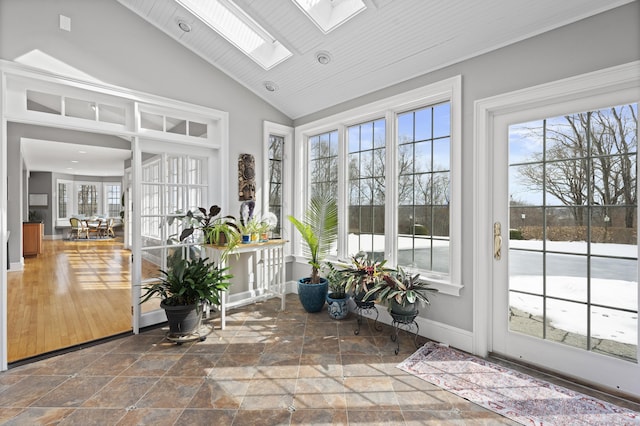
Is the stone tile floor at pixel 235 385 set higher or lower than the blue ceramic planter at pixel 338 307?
lower

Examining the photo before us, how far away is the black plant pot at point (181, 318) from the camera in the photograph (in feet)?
9.07

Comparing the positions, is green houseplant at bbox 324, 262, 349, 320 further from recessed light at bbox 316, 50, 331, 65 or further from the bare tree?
recessed light at bbox 316, 50, 331, 65

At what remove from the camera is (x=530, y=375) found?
2.28 m

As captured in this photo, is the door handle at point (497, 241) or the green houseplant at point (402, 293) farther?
the green houseplant at point (402, 293)

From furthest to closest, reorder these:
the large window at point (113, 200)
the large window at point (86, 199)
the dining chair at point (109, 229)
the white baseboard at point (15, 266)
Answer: the large window at point (113, 200)
the large window at point (86, 199)
the dining chair at point (109, 229)
the white baseboard at point (15, 266)

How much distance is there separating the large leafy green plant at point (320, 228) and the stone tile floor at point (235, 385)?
944mm

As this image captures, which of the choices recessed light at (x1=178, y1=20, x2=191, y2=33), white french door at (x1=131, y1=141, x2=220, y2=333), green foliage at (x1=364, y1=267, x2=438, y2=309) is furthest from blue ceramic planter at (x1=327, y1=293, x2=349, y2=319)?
recessed light at (x1=178, y1=20, x2=191, y2=33)

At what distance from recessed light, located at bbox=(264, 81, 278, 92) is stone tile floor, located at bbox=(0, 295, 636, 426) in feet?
9.10

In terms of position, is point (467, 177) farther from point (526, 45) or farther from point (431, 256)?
point (526, 45)

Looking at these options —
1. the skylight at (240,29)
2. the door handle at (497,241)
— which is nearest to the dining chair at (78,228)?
the skylight at (240,29)

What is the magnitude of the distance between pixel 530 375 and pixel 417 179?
182cm

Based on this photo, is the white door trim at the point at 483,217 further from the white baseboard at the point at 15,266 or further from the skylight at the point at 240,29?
the white baseboard at the point at 15,266

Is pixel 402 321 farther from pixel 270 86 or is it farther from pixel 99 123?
pixel 99 123

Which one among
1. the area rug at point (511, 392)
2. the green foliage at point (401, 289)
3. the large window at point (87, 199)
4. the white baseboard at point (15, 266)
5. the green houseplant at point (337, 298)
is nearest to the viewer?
the area rug at point (511, 392)
